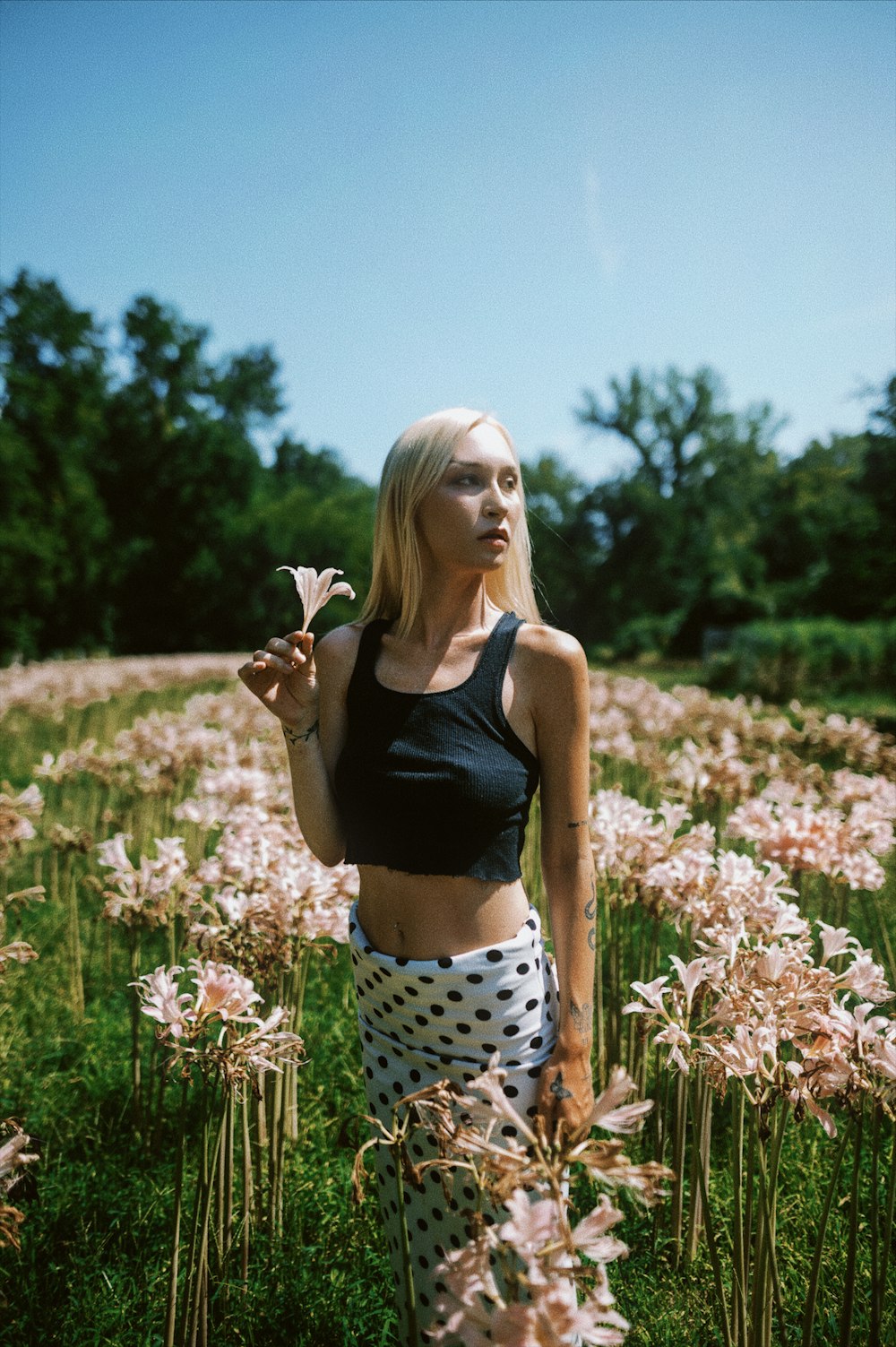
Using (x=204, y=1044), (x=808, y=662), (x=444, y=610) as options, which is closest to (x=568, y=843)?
(x=444, y=610)

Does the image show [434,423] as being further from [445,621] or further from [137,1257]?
[137,1257]

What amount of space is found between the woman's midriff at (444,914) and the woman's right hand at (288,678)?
429 millimetres

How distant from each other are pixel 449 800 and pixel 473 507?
2.18 ft

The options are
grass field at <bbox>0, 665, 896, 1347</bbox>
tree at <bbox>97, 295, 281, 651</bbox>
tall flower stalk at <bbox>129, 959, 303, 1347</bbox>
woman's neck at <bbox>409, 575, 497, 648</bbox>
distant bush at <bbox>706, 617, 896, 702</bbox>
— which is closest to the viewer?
tall flower stalk at <bbox>129, 959, 303, 1347</bbox>

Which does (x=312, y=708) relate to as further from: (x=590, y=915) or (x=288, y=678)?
(x=590, y=915)

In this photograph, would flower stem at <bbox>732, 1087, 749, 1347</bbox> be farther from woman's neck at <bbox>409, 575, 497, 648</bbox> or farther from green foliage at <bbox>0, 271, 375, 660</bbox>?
green foliage at <bbox>0, 271, 375, 660</bbox>

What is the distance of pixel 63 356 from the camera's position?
135ft

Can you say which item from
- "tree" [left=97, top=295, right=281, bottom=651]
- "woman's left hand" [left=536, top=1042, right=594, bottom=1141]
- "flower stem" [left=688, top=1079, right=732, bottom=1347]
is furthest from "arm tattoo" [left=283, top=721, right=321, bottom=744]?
"tree" [left=97, top=295, right=281, bottom=651]

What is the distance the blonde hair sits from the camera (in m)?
1.94

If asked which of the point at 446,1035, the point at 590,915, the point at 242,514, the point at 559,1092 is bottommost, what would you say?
the point at 559,1092

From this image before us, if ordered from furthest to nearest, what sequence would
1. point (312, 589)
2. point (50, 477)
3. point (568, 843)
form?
point (50, 477) < point (568, 843) < point (312, 589)

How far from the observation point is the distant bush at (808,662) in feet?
66.3

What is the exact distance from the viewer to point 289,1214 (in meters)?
2.67

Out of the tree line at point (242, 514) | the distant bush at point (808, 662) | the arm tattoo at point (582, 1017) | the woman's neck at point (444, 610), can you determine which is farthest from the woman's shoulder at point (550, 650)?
the tree line at point (242, 514)
